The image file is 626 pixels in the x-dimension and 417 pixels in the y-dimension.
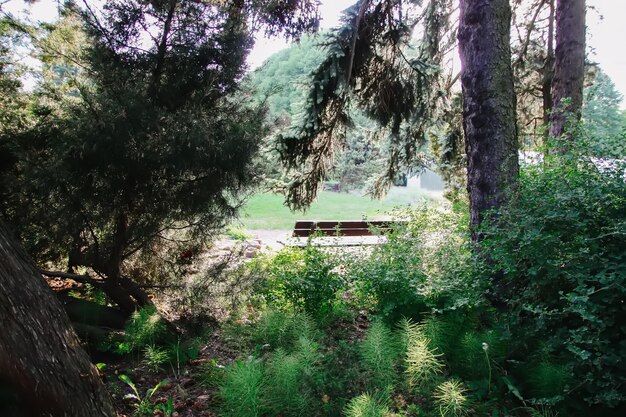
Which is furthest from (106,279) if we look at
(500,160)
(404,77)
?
(404,77)

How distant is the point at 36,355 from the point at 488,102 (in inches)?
168

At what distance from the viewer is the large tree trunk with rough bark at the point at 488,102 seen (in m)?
4.44

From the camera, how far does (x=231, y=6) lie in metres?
4.21

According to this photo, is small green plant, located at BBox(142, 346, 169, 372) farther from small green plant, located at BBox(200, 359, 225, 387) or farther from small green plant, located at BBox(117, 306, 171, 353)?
small green plant, located at BBox(200, 359, 225, 387)

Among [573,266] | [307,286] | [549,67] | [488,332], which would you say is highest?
[549,67]

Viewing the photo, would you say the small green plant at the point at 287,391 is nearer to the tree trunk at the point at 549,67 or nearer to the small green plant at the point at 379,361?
the small green plant at the point at 379,361

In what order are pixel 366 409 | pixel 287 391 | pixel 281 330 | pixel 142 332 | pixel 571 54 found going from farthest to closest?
pixel 571 54 < pixel 281 330 < pixel 142 332 < pixel 287 391 < pixel 366 409

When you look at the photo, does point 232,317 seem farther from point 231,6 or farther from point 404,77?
point 404,77

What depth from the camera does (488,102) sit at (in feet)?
14.6

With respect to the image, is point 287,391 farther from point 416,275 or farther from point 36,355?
point 416,275

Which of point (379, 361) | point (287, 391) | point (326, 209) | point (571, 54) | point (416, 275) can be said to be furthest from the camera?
point (326, 209)

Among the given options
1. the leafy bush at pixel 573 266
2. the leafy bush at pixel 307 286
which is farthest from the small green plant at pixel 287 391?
the leafy bush at pixel 573 266

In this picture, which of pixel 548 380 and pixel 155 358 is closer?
pixel 548 380

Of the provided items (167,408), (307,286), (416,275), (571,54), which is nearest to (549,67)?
(571,54)
